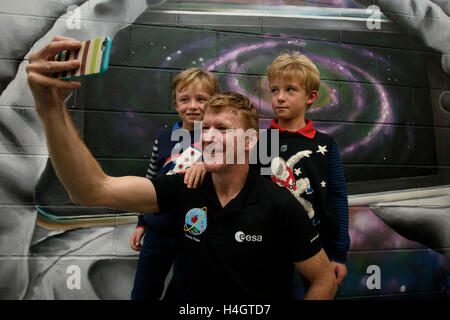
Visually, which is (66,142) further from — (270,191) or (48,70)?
(270,191)

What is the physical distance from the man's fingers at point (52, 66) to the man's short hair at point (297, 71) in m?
0.96

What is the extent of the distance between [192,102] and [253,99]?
663mm

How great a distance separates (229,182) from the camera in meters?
1.15

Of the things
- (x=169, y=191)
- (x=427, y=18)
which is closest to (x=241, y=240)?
(x=169, y=191)

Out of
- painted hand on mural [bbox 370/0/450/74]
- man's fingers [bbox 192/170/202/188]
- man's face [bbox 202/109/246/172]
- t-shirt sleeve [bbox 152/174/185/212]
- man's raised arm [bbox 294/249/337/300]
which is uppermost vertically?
painted hand on mural [bbox 370/0/450/74]

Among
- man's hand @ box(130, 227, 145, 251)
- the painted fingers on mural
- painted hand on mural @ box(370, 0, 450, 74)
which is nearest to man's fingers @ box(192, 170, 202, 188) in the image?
the painted fingers on mural

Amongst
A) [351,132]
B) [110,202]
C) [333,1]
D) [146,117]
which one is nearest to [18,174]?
[146,117]

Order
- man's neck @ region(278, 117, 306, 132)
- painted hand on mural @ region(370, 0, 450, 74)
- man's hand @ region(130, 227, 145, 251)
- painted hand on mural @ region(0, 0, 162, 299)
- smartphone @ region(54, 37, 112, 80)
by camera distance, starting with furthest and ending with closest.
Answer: painted hand on mural @ region(370, 0, 450, 74) < painted hand on mural @ region(0, 0, 162, 299) < man's hand @ region(130, 227, 145, 251) < man's neck @ region(278, 117, 306, 132) < smartphone @ region(54, 37, 112, 80)

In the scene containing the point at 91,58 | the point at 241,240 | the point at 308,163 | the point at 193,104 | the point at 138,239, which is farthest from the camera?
the point at 138,239

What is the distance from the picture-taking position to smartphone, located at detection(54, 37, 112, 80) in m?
0.73

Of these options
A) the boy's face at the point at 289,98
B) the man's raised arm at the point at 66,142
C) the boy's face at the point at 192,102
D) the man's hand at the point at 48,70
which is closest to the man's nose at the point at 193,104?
the boy's face at the point at 192,102

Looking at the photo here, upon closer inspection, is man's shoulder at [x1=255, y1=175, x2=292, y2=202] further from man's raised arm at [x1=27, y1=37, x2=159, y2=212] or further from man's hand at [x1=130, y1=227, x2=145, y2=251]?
man's hand at [x1=130, y1=227, x2=145, y2=251]

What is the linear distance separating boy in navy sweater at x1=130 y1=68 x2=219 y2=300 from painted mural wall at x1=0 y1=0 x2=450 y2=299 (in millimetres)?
473

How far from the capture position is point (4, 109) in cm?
193
